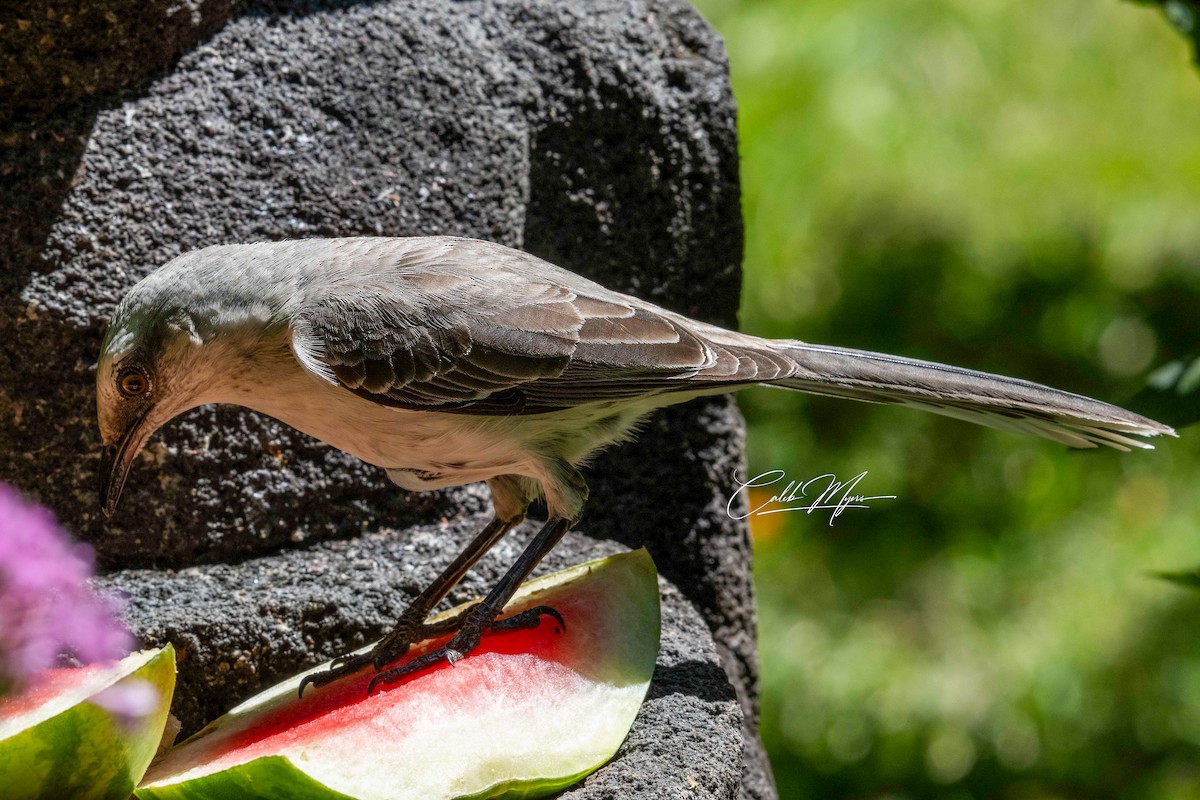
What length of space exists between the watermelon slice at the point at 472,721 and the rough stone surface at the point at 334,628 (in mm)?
99

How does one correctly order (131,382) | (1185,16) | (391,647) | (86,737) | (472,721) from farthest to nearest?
1. (1185,16)
2. (391,647)
3. (131,382)
4. (472,721)
5. (86,737)

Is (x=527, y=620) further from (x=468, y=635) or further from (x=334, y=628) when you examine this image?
(x=334, y=628)

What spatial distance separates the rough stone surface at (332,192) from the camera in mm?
2596

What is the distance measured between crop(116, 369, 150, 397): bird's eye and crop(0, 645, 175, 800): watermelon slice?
0.55m

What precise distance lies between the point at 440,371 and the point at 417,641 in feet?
2.15

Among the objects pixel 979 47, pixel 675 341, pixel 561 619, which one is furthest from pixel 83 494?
pixel 979 47

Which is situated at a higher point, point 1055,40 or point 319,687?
point 1055,40

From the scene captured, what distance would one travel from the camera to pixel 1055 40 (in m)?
7.72

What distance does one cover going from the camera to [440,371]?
7.69ft

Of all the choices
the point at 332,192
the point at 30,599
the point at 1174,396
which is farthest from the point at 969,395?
the point at 30,599

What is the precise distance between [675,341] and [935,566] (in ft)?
12.7

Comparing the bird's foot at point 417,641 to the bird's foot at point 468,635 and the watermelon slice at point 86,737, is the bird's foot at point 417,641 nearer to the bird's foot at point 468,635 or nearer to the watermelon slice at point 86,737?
the bird's foot at point 468,635

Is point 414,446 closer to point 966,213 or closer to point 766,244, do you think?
point 766,244

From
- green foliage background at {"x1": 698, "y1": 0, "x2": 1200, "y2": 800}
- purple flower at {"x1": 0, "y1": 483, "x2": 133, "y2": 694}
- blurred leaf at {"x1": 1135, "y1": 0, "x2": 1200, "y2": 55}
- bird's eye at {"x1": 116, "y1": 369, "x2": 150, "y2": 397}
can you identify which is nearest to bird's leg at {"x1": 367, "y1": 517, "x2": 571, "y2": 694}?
purple flower at {"x1": 0, "y1": 483, "x2": 133, "y2": 694}
